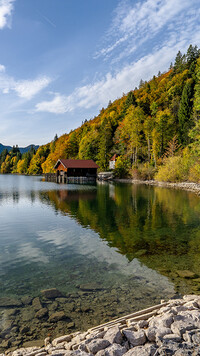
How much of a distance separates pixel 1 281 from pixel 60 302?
2.40m

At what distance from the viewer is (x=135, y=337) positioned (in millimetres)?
3965

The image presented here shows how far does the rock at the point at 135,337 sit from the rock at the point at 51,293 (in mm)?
2903

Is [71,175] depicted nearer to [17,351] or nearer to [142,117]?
[142,117]

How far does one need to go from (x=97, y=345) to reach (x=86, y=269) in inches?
165

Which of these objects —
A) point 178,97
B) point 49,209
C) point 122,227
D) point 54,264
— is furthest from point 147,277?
point 178,97

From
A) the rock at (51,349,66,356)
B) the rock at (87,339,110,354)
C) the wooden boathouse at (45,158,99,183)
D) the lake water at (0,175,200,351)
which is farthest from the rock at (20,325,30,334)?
the wooden boathouse at (45,158,99,183)

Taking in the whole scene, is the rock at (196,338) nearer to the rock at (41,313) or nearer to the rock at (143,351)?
the rock at (143,351)

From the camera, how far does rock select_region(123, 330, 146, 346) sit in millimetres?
3920

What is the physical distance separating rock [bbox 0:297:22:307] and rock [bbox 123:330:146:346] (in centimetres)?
331

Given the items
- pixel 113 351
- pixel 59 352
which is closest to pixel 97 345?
pixel 113 351

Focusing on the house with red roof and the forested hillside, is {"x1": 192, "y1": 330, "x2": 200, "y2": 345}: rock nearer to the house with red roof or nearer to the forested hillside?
the forested hillside

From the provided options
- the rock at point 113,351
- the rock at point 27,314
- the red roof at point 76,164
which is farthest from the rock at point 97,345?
the red roof at point 76,164

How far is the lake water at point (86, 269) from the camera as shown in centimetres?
543

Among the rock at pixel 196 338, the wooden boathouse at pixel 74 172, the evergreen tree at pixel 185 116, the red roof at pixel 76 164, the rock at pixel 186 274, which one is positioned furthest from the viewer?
the red roof at pixel 76 164
